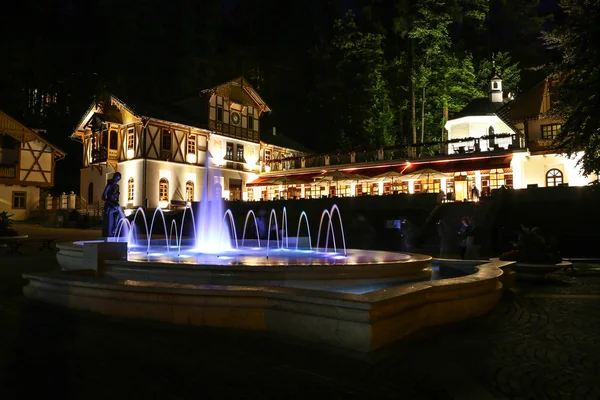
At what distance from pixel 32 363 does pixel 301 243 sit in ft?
37.1

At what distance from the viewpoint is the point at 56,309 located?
22.2ft

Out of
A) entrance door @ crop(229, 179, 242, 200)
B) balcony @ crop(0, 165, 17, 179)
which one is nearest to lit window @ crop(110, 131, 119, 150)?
balcony @ crop(0, 165, 17, 179)

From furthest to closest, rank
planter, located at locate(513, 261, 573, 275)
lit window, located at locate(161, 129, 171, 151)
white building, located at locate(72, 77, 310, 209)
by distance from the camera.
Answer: lit window, located at locate(161, 129, 171, 151) < white building, located at locate(72, 77, 310, 209) < planter, located at locate(513, 261, 573, 275)

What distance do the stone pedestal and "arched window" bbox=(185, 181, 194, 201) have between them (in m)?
29.6

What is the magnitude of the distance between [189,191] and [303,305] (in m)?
34.3

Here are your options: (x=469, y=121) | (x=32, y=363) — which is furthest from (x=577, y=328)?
(x=469, y=121)

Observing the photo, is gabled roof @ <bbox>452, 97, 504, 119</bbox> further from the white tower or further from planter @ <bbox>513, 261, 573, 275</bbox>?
planter @ <bbox>513, 261, 573, 275</bbox>

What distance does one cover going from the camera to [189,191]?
37812 millimetres

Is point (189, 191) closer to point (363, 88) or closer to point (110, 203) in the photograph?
point (363, 88)

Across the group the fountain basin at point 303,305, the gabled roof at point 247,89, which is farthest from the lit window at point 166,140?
the fountain basin at point 303,305

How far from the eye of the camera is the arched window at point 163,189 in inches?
1395

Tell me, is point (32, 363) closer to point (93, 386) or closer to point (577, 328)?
point (93, 386)

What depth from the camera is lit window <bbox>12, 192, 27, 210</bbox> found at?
3609 cm

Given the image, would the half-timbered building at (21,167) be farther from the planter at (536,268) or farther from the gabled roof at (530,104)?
the gabled roof at (530,104)
